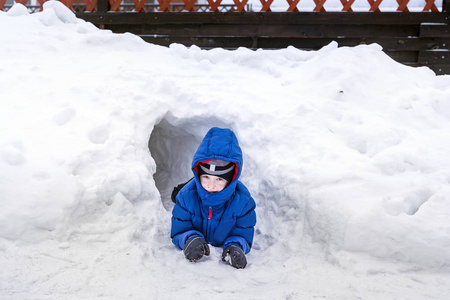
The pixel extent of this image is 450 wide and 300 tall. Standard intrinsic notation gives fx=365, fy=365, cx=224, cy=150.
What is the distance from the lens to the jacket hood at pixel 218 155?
2312 mm

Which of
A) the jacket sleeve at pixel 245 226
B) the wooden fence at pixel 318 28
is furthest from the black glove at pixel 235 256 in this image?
the wooden fence at pixel 318 28

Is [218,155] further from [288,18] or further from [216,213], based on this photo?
[288,18]

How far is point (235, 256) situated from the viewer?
2312mm

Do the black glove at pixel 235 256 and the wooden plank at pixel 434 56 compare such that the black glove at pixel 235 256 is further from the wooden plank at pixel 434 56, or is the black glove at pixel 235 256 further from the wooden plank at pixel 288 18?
the wooden plank at pixel 434 56

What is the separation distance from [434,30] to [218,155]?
182 inches

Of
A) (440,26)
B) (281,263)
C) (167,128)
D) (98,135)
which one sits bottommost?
(281,263)

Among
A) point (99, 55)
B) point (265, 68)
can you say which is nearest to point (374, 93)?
point (265, 68)

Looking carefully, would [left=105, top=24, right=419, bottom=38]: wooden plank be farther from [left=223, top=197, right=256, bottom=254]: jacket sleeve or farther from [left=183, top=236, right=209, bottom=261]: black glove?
[left=183, top=236, right=209, bottom=261]: black glove

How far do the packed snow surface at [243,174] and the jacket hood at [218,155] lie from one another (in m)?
0.42

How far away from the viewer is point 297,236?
2.56 metres

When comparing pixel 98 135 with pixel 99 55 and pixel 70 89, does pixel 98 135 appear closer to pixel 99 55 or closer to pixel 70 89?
pixel 70 89

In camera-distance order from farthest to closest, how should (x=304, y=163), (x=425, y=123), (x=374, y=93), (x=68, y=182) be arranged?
(x=374, y=93) → (x=425, y=123) → (x=304, y=163) → (x=68, y=182)

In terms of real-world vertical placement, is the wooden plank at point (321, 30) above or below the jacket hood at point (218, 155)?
above

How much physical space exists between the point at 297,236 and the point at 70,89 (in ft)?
7.41
